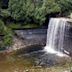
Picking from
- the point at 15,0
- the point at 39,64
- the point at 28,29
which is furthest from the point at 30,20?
the point at 39,64

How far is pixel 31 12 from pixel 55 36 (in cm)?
297

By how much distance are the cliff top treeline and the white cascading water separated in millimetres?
866

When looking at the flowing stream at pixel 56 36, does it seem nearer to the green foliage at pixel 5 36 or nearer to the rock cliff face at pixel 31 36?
the rock cliff face at pixel 31 36

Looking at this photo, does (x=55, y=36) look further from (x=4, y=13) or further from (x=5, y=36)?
(x=4, y=13)

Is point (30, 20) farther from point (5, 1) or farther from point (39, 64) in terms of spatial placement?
point (39, 64)

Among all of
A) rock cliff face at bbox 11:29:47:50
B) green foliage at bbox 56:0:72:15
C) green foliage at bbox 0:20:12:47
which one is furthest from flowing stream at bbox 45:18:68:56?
green foliage at bbox 0:20:12:47

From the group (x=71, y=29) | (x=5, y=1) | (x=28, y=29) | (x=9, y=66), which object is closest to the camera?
(x=9, y=66)

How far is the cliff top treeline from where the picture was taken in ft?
69.1

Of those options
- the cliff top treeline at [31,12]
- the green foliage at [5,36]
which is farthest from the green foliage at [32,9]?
the green foliage at [5,36]

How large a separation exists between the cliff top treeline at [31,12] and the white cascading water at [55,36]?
87cm

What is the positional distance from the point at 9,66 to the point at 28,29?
5.37 metres

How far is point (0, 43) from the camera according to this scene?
19953mm

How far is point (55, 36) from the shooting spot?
20.4 m

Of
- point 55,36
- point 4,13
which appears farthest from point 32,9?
point 55,36
